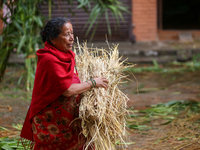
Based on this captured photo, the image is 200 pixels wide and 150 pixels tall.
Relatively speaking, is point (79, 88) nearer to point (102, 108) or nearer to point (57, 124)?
point (102, 108)

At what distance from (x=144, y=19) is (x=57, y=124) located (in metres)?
7.45

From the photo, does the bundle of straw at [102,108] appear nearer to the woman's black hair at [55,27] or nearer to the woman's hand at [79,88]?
the woman's hand at [79,88]

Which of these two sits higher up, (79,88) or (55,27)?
(55,27)

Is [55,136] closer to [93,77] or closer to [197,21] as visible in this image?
[93,77]

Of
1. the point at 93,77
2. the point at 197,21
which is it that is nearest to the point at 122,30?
the point at 197,21

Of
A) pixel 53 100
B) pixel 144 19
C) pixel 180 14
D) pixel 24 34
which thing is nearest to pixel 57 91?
pixel 53 100

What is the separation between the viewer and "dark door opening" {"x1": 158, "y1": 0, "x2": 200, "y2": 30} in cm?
1066

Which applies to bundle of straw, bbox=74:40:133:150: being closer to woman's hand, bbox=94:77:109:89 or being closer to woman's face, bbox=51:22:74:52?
woman's hand, bbox=94:77:109:89

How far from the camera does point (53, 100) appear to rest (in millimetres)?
2051

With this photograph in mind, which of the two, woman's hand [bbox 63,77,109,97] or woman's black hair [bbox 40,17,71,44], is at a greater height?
woman's black hair [bbox 40,17,71,44]

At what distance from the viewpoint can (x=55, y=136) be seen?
2121 mm

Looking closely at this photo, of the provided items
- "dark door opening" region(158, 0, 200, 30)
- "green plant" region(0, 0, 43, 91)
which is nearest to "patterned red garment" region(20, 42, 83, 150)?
"green plant" region(0, 0, 43, 91)

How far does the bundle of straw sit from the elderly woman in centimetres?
8

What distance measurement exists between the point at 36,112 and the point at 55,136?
0.71 ft
